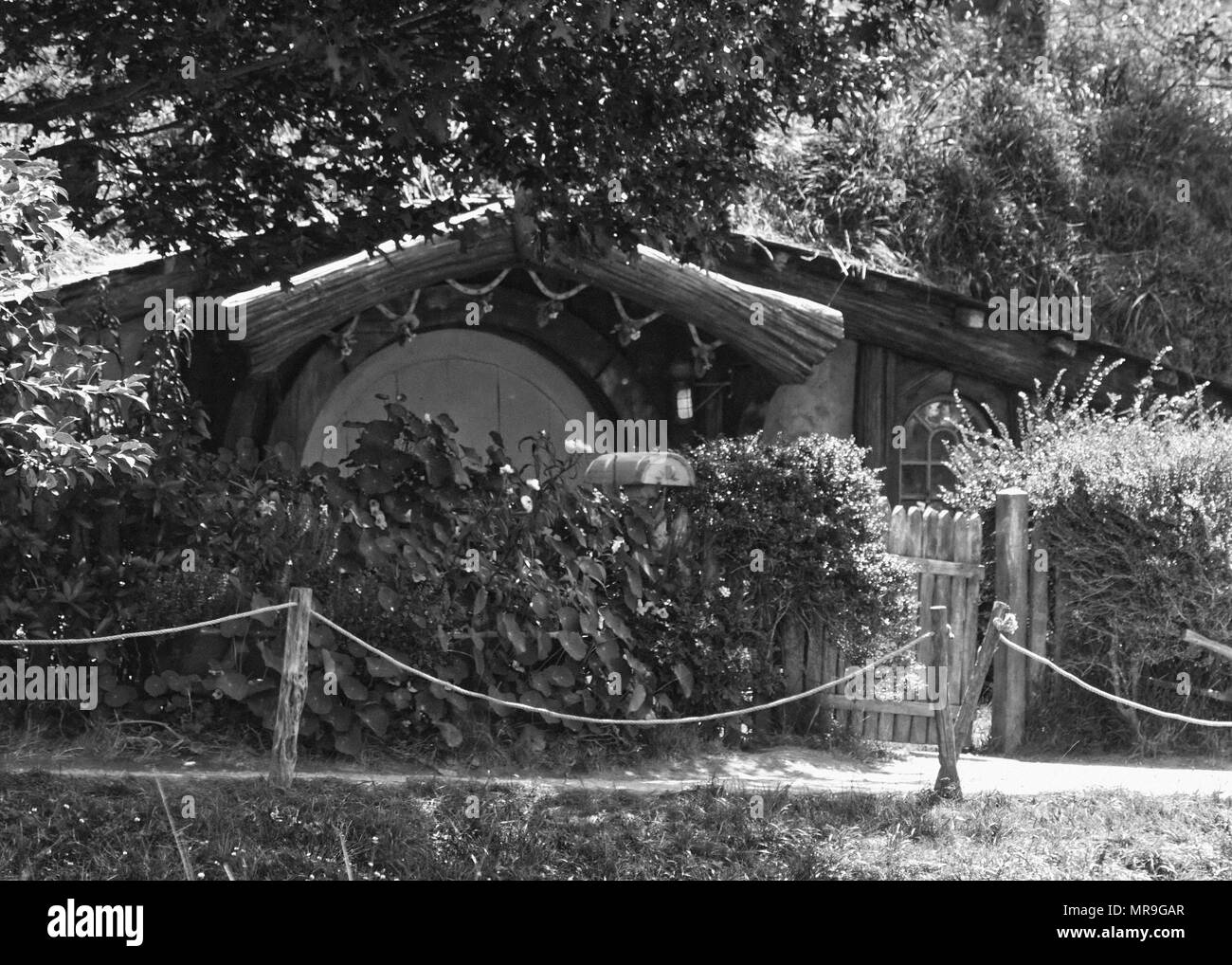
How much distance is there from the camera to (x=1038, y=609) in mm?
9094

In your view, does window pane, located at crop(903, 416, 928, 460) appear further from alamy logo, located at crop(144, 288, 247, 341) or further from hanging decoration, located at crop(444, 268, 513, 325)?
alamy logo, located at crop(144, 288, 247, 341)

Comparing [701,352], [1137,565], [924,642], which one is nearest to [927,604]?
[924,642]

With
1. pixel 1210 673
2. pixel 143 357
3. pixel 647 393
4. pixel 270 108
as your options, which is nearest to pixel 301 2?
pixel 270 108

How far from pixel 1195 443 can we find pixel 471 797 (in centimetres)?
511

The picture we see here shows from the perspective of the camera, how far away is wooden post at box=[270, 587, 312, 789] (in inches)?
259

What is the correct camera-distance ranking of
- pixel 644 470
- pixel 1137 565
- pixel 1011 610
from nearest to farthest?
1. pixel 644 470
2. pixel 1137 565
3. pixel 1011 610

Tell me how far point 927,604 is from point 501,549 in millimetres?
2824

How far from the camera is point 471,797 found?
6.63 meters

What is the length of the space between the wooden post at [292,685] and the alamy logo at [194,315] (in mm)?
2335

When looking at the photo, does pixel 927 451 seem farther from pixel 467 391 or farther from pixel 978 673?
pixel 978 673

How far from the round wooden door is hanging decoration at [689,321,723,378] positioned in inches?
42.7

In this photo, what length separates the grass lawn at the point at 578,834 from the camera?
6051 millimetres

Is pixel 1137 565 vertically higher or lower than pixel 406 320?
lower

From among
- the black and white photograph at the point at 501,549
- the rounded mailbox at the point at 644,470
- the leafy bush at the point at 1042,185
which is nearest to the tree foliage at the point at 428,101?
the black and white photograph at the point at 501,549
